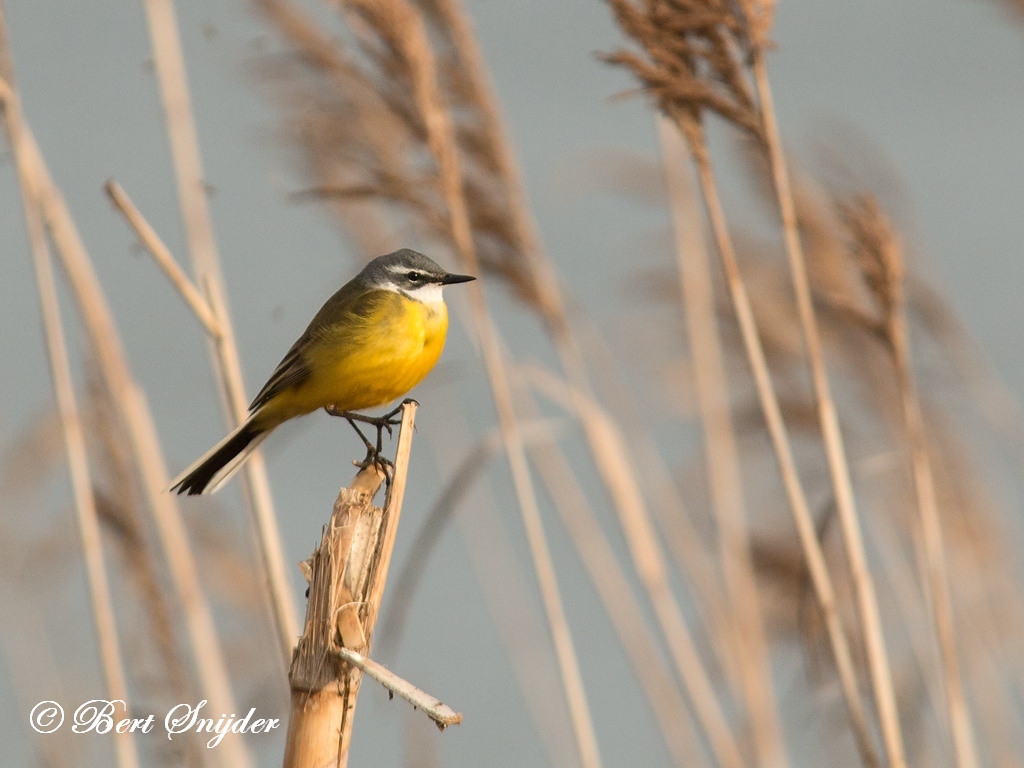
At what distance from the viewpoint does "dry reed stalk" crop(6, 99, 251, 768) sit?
3.49 metres

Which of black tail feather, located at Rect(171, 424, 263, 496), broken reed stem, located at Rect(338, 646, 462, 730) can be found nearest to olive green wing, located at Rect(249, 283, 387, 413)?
black tail feather, located at Rect(171, 424, 263, 496)

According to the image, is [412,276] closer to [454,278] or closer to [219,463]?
[454,278]

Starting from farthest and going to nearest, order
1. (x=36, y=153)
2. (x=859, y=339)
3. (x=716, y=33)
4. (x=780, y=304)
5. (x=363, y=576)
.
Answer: (x=780, y=304) < (x=859, y=339) < (x=36, y=153) < (x=716, y=33) < (x=363, y=576)

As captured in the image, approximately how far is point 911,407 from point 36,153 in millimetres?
2617

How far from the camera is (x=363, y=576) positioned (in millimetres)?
2111

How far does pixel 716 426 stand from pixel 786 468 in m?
1.45

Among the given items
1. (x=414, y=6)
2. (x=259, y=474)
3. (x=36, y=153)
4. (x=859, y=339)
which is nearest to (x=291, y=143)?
(x=414, y=6)

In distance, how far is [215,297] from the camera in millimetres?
3141

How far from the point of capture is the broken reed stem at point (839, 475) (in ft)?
10.3

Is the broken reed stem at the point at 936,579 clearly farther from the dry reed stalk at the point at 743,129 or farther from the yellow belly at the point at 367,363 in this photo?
the yellow belly at the point at 367,363

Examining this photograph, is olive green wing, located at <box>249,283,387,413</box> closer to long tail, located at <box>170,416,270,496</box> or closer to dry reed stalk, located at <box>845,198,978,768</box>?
long tail, located at <box>170,416,270,496</box>

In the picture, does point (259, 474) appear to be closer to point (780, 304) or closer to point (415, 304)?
point (415, 304)

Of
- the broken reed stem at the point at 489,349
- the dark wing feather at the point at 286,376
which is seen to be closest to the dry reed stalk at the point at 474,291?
the broken reed stem at the point at 489,349

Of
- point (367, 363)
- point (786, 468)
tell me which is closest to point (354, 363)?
point (367, 363)
